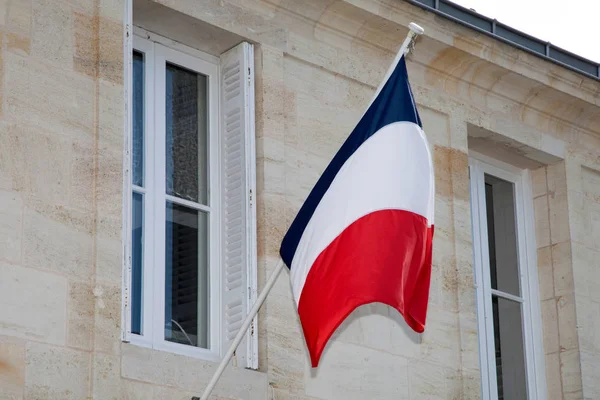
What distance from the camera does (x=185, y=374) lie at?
→ 7.48m

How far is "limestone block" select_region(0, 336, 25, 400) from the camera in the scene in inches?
266

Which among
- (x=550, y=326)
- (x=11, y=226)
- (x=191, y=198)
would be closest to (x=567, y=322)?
(x=550, y=326)

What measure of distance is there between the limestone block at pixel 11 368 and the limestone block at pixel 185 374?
0.55 m

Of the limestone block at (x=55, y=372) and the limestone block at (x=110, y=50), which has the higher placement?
the limestone block at (x=110, y=50)

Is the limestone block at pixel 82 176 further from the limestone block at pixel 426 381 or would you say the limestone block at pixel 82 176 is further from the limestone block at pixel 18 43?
the limestone block at pixel 426 381

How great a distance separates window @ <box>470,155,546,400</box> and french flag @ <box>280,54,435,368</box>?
2.53 meters

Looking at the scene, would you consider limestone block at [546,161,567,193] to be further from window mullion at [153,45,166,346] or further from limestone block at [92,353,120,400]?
limestone block at [92,353,120,400]

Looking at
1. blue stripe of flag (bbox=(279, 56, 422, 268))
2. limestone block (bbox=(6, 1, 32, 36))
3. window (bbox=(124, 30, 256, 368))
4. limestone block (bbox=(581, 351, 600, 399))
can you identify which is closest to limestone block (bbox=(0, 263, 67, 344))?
window (bbox=(124, 30, 256, 368))

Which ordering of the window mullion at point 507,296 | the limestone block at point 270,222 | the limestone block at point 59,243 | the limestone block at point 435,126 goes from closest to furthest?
the limestone block at point 59,243 < the limestone block at point 270,222 < the limestone block at point 435,126 < the window mullion at point 507,296

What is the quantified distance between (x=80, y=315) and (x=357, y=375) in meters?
1.78

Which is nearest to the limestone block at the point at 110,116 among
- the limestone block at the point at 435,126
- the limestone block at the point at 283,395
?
Result: the limestone block at the point at 283,395

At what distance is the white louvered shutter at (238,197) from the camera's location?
800 cm

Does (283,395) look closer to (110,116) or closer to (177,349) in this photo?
(177,349)

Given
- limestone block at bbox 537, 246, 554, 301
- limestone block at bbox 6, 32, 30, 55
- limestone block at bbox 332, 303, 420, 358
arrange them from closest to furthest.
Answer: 1. limestone block at bbox 6, 32, 30, 55
2. limestone block at bbox 332, 303, 420, 358
3. limestone block at bbox 537, 246, 554, 301
